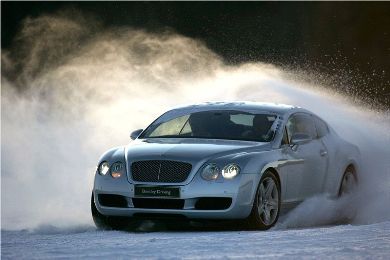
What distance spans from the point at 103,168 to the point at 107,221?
0.59 m

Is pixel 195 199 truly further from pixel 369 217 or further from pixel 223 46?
Answer: pixel 223 46

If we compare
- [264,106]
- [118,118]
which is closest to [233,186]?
[264,106]

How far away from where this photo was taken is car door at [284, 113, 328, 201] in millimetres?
14805

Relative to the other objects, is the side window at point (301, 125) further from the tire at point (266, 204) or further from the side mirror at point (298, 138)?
the tire at point (266, 204)

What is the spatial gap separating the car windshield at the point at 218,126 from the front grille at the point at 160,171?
3.78 feet

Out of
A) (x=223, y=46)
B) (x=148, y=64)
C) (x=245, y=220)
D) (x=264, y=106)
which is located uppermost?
(x=223, y=46)

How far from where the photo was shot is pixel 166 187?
13.8m

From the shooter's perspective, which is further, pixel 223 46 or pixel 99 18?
pixel 99 18

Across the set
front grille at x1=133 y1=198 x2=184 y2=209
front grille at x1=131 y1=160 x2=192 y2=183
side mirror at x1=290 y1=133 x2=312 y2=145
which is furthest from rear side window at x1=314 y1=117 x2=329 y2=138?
front grille at x1=133 y1=198 x2=184 y2=209

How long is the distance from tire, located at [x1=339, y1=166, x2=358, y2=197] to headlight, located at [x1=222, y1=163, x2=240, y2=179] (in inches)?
107

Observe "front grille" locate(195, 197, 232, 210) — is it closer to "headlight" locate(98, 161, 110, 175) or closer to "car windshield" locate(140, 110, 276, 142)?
"headlight" locate(98, 161, 110, 175)

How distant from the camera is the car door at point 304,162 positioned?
1480cm

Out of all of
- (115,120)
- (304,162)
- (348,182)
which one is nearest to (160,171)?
(304,162)

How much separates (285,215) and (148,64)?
43.3 ft
